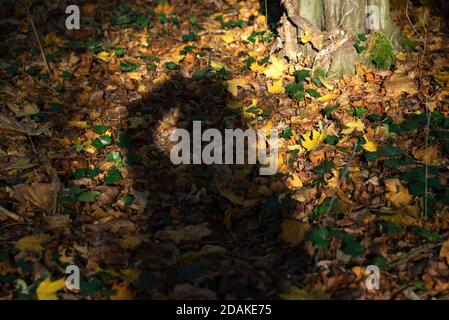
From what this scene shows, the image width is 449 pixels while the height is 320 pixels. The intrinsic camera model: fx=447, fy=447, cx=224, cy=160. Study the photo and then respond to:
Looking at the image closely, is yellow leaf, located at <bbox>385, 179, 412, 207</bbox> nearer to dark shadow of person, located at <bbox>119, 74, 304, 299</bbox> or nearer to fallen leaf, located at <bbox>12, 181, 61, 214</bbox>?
dark shadow of person, located at <bbox>119, 74, 304, 299</bbox>

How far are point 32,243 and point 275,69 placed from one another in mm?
2603

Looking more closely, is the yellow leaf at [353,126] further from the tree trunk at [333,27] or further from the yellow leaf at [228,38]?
the yellow leaf at [228,38]

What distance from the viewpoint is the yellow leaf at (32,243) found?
8.79ft

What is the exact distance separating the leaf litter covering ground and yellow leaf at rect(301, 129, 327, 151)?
0.03 ft

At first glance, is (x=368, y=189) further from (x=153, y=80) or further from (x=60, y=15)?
(x=60, y=15)

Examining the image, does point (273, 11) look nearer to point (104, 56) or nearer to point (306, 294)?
point (104, 56)

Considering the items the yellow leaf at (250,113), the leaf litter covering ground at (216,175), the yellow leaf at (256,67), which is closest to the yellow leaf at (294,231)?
the leaf litter covering ground at (216,175)

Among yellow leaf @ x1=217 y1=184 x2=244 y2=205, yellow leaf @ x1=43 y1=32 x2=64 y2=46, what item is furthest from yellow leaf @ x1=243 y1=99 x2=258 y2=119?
yellow leaf @ x1=43 y1=32 x2=64 y2=46

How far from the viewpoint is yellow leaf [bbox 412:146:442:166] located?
3.14 meters

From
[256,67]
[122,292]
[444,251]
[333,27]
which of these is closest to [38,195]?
[122,292]

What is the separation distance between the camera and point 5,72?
452 cm

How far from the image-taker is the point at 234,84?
4133 mm

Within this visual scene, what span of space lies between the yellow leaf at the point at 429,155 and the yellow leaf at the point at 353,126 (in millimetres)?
471
